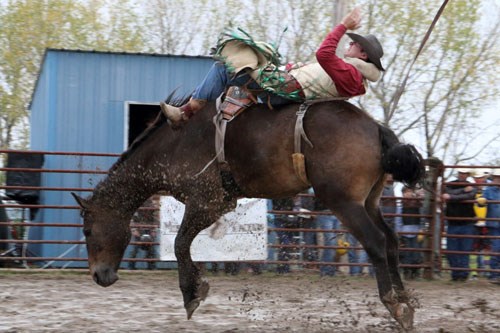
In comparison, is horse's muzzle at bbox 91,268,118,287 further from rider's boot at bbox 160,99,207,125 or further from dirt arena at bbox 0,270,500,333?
rider's boot at bbox 160,99,207,125

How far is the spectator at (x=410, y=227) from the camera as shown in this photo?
9961 millimetres

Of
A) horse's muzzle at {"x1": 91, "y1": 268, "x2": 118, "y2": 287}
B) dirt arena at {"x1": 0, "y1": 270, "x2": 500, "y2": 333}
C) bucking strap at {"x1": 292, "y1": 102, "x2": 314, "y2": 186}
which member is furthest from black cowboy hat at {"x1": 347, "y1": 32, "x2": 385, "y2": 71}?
horse's muzzle at {"x1": 91, "y1": 268, "x2": 118, "y2": 287}

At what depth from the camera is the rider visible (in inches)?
210

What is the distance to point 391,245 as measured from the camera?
5.73m

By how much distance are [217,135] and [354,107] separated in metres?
1.01

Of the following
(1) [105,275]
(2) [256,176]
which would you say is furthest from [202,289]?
(2) [256,176]

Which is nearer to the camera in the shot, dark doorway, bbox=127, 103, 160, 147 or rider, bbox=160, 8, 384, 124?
rider, bbox=160, 8, 384, 124

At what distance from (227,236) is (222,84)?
159 inches

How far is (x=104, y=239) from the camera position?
612 centimetres

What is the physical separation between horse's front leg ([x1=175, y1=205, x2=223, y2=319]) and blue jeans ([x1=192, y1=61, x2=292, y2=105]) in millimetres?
857

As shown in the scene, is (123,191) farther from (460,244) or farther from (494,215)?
(494,215)

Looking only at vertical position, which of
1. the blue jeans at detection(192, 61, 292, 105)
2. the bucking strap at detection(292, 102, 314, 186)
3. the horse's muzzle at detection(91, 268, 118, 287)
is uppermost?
the blue jeans at detection(192, 61, 292, 105)

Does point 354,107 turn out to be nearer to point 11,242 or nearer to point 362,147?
point 362,147

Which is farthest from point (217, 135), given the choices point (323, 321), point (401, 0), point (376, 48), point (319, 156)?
point (401, 0)
